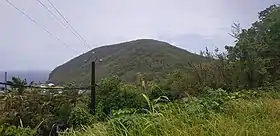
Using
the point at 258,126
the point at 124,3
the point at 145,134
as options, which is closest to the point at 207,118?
the point at 258,126

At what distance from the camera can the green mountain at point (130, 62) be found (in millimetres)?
10566

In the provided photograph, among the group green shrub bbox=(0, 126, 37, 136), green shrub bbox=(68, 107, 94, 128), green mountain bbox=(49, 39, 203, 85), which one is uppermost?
green mountain bbox=(49, 39, 203, 85)

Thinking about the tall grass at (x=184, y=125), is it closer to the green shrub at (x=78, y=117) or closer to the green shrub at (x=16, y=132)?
the green shrub at (x=16, y=132)

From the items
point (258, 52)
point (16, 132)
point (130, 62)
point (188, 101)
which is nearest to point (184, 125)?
point (188, 101)

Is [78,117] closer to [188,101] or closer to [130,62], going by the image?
[188,101]

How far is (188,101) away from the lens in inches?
200

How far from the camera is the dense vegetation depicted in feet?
10.8

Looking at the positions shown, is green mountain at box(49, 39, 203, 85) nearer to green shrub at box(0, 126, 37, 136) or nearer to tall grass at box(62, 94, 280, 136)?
green shrub at box(0, 126, 37, 136)

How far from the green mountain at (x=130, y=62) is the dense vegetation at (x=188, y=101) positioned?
144 centimetres

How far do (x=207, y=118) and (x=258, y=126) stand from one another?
490 mm

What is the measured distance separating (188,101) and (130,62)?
768 cm

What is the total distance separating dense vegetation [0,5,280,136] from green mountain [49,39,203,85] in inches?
56.6

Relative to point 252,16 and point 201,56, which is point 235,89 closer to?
point 201,56

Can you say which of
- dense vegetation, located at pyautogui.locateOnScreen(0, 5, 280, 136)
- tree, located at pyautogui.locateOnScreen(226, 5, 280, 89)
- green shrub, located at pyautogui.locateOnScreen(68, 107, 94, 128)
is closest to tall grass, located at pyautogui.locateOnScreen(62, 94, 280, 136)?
dense vegetation, located at pyautogui.locateOnScreen(0, 5, 280, 136)
